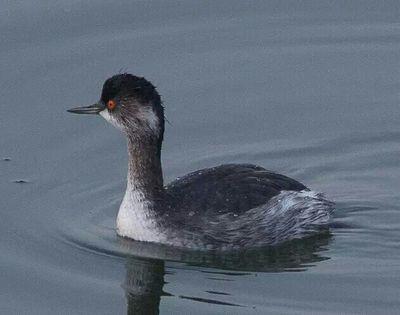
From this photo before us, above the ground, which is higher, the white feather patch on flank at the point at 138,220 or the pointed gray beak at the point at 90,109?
the pointed gray beak at the point at 90,109

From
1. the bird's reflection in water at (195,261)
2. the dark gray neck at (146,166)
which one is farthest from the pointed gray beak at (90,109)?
the bird's reflection in water at (195,261)

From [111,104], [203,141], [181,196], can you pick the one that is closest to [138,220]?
[181,196]

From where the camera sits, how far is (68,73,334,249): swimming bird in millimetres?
14328

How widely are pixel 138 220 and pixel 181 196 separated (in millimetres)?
503

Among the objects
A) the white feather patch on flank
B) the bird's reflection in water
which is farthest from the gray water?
the white feather patch on flank

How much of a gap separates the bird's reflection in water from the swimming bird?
86mm

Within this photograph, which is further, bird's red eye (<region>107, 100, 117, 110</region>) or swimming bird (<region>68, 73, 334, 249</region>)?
bird's red eye (<region>107, 100, 117, 110</region>)

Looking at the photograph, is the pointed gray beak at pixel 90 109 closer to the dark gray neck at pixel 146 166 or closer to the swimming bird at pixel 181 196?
the swimming bird at pixel 181 196

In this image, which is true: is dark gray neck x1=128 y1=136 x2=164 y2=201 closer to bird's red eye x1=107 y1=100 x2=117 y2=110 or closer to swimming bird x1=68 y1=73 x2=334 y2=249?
swimming bird x1=68 y1=73 x2=334 y2=249

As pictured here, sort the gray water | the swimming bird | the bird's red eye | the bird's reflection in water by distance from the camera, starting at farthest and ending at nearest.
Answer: the bird's red eye < the swimming bird < the bird's reflection in water < the gray water

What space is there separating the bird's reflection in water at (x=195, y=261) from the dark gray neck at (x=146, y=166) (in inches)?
22.2

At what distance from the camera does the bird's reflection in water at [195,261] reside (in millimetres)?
14039

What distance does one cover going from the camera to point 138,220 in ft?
47.4

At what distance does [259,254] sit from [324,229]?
933 mm
